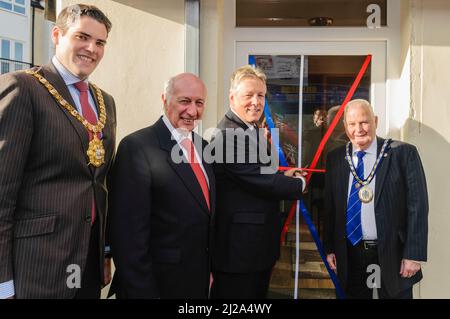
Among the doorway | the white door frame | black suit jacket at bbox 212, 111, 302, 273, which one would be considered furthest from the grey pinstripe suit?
the doorway

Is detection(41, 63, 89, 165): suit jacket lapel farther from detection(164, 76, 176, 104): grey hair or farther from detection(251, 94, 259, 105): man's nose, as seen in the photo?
detection(251, 94, 259, 105): man's nose

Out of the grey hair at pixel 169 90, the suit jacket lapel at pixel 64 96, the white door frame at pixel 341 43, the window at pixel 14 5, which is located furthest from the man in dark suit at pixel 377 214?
the window at pixel 14 5

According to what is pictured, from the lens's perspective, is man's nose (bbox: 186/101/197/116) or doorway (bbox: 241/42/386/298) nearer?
man's nose (bbox: 186/101/197/116)

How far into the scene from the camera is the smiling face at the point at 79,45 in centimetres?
184

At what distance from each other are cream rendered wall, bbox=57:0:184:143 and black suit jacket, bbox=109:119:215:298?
1.14 meters

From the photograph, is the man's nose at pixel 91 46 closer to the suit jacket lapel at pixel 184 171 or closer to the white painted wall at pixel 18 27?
the suit jacket lapel at pixel 184 171

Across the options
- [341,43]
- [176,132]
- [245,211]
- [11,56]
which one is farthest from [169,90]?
[11,56]

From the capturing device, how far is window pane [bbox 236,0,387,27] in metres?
3.29

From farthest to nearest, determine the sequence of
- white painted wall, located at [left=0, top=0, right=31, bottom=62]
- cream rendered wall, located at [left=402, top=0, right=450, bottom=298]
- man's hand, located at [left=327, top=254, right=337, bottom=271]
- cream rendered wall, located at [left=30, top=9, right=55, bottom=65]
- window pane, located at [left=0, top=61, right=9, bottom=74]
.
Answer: white painted wall, located at [left=0, top=0, right=31, bottom=62] < window pane, located at [left=0, top=61, right=9, bottom=74] < cream rendered wall, located at [left=30, top=9, right=55, bottom=65] < cream rendered wall, located at [left=402, top=0, right=450, bottom=298] < man's hand, located at [left=327, top=254, right=337, bottom=271]

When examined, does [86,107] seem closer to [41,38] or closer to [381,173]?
[381,173]

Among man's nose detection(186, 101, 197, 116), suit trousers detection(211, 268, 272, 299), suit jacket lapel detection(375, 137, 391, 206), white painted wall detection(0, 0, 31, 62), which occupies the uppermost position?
white painted wall detection(0, 0, 31, 62)

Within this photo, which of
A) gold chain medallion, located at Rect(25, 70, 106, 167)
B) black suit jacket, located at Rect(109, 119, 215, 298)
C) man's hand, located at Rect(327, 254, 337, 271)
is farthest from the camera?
man's hand, located at Rect(327, 254, 337, 271)

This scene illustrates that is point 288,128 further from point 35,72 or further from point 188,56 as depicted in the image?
point 35,72

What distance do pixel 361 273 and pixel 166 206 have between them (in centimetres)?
126
